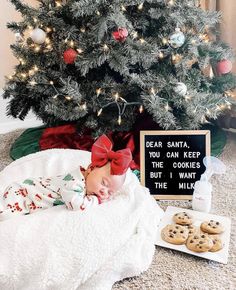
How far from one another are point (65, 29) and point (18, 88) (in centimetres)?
39

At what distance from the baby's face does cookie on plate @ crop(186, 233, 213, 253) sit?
1.02 feet

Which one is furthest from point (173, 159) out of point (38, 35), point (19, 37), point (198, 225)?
point (19, 37)

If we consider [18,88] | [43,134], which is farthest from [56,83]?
[43,134]

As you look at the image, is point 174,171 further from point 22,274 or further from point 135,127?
point 22,274

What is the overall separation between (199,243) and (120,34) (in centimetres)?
91

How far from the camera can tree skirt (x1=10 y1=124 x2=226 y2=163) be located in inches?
77.1

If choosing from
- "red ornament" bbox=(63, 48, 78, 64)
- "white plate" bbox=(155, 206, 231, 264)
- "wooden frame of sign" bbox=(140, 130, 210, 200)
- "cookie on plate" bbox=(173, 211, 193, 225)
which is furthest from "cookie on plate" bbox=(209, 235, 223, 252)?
"red ornament" bbox=(63, 48, 78, 64)

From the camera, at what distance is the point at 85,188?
1.32 meters

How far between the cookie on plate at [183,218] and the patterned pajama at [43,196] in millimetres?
313

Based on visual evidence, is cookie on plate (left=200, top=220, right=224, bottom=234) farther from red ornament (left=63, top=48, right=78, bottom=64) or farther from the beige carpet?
red ornament (left=63, top=48, right=78, bottom=64)

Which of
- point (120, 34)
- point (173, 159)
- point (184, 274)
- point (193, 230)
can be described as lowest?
point (184, 274)

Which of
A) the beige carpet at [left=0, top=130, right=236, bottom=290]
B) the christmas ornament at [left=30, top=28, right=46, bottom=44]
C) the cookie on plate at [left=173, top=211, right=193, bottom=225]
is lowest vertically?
the beige carpet at [left=0, top=130, right=236, bottom=290]

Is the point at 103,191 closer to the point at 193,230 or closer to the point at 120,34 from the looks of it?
the point at 193,230

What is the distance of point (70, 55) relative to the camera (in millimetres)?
1734
